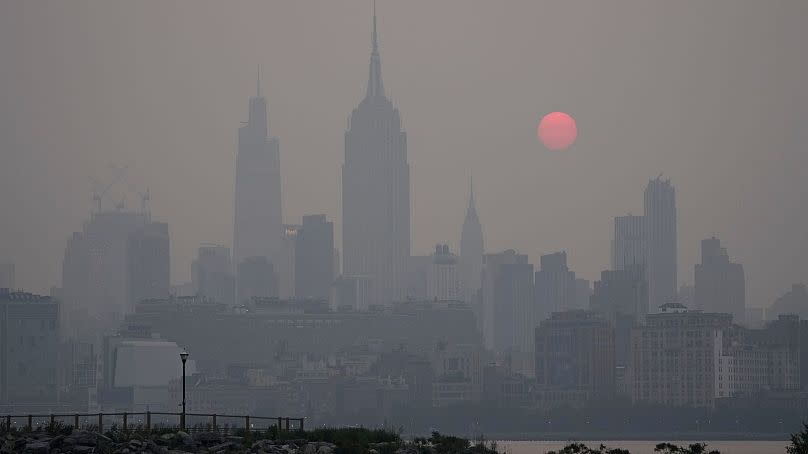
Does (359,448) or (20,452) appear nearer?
(20,452)

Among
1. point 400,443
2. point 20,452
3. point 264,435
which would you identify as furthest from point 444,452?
point 20,452

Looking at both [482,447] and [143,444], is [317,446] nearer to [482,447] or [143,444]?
[143,444]

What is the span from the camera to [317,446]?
251 ft

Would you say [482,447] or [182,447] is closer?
[182,447]

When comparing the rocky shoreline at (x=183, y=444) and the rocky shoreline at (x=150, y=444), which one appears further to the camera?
the rocky shoreline at (x=183, y=444)

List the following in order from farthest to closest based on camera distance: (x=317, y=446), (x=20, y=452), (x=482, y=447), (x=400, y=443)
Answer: (x=482, y=447)
(x=400, y=443)
(x=317, y=446)
(x=20, y=452)

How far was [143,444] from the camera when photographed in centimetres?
7219

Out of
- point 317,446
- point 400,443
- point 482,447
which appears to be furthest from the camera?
point 482,447

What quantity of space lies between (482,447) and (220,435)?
15705 millimetres

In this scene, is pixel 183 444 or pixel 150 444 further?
pixel 183 444

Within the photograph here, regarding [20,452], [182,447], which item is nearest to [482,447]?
[182,447]

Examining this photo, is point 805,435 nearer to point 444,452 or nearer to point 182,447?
point 444,452

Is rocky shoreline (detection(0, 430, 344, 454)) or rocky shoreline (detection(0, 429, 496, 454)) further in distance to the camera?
rocky shoreline (detection(0, 429, 496, 454))

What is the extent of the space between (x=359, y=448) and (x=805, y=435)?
68.9 ft
